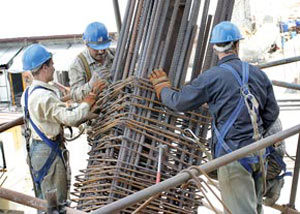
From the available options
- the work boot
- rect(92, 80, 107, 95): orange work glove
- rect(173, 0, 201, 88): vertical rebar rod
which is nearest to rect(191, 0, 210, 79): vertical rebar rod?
rect(173, 0, 201, 88): vertical rebar rod

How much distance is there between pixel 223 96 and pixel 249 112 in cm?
25

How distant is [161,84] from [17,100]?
22.0 m

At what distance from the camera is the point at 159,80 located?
4.23m

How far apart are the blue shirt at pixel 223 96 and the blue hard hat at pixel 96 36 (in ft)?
4.67

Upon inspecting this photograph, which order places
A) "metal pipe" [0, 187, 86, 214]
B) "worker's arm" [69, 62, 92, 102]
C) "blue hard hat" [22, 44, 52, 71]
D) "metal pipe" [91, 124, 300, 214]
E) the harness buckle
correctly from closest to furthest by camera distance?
1. "metal pipe" [91, 124, 300, 214]
2. "metal pipe" [0, 187, 86, 214]
3. the harness buckle
4. "blue hard hat" [22, 44, 52, 71]
5. "worker's arm" [69, 62, 92, 102]

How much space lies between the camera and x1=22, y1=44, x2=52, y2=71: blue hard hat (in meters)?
4.42

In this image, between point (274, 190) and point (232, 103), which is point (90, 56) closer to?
point (232, 103)

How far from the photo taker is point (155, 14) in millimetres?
4406

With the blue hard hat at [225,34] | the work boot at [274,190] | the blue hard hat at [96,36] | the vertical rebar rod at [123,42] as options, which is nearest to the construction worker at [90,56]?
the blue hard hat at [96,36]

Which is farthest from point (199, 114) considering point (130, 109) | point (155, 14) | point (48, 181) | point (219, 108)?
point (48, 181)

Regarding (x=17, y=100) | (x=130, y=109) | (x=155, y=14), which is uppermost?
(x=155, y=14)

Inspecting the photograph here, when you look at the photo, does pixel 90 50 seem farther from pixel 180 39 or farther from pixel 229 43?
pixel 229 43

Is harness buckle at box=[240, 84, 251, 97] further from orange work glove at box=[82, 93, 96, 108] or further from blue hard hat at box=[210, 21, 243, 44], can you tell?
orange work glove at box=[82, 93, 96, 108]

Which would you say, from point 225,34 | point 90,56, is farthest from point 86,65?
point 225,34
